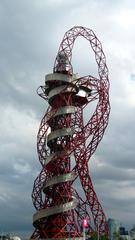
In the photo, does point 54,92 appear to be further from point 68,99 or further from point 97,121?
point 97,121

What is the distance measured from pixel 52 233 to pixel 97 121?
16252mm

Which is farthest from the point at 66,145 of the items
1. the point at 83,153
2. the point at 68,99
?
the point at 68,99

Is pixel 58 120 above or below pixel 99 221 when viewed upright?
above

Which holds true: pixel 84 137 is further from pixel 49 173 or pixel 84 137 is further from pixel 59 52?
pixel 59 52

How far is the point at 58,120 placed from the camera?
7269cm

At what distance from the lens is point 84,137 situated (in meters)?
70.6

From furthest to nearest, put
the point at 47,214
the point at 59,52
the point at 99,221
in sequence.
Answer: the point at 59,52 → the point at 99,221 → the point at 47,214

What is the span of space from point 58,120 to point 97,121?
18.1 feet

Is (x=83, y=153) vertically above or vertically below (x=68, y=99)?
below

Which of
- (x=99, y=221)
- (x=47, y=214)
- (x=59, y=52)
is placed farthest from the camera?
(x=59, y=52)

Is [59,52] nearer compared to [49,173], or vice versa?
[49,173]

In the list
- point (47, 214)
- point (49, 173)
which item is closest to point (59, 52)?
point (49, 173)

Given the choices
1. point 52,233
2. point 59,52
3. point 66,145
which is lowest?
point 52,233

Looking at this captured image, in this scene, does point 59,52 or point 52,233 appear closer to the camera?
point 52,233
